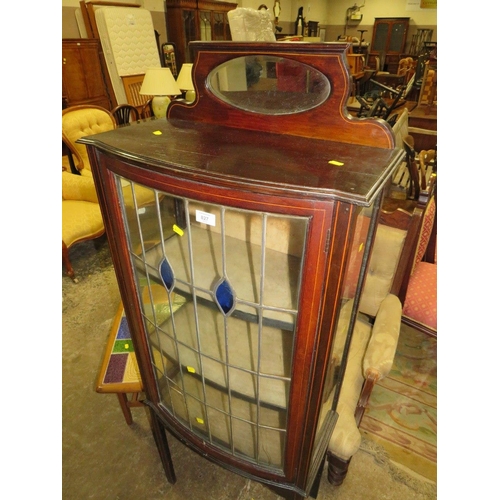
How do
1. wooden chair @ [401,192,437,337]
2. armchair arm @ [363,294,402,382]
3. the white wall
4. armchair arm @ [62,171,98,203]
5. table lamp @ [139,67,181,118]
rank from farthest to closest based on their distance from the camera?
the white wall → table lamp @ [139,67,181,118] → armchair arm @ [62,171,98,203] → wooden chair @ [401,192,437,337] → armchair arm @ [363,294,402,382]

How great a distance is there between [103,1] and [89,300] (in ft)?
12.3

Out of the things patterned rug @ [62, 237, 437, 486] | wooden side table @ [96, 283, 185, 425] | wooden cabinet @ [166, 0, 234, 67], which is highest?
wooden cabinet @ [166, 0, 234, 67]

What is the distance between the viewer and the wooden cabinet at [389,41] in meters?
8.37

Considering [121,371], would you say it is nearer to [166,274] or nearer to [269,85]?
[166,274]

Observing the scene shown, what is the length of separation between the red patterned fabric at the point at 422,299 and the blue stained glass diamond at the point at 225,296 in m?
1.19

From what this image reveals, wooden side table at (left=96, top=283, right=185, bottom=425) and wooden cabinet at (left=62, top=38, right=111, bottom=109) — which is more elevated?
wooden cabinet at (left=62, top=38, right=111, bottom=109)

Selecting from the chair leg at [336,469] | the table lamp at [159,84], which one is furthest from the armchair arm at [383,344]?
the table lamp at [159,84]

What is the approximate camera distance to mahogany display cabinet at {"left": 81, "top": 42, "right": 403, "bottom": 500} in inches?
21.6

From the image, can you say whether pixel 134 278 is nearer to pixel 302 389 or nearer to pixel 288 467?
pixel 302 389

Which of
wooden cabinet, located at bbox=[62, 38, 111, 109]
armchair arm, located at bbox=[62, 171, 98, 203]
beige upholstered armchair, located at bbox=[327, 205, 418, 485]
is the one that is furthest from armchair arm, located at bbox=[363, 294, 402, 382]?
wooden cabinet, located at bbox=[62, 38, 111, 109]

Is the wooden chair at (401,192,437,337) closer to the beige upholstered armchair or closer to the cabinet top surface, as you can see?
the beige upholstered armchair

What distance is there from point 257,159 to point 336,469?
44.7 inches

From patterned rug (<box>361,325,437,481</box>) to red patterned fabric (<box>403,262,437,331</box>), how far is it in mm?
331

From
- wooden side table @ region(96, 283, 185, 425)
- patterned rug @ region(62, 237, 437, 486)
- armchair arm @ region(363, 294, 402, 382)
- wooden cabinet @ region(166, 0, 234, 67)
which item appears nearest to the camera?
armchair arm @ region(363, 294, 402, 382)
